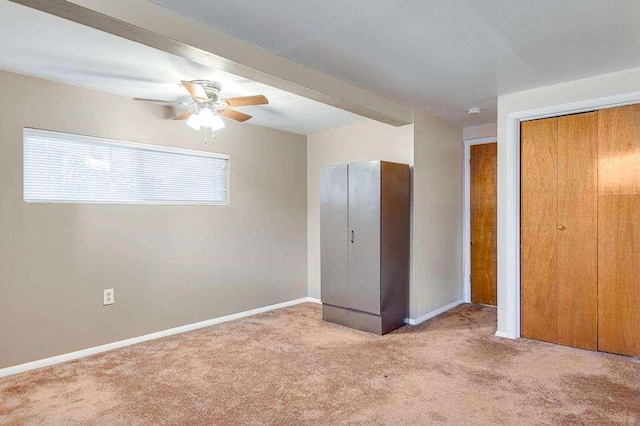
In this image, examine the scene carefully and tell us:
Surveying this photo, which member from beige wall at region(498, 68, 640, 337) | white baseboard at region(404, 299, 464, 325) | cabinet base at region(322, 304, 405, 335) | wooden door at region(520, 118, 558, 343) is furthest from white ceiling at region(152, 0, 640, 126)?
white baseboard at region(404, 299, 464, 325)

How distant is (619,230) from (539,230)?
1.83 feet

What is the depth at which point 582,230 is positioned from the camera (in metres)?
3.15

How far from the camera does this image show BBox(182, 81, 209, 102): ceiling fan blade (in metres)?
2.61

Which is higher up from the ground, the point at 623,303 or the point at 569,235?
the point at 569,235

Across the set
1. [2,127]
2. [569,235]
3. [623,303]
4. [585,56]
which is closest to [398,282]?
[569,235]

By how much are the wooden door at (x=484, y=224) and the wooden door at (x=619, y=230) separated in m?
1.56

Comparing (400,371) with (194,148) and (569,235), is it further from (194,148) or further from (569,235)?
(194,148)

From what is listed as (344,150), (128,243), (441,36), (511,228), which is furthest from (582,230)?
(128,243)

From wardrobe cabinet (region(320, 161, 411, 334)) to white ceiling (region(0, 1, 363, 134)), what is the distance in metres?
0.85

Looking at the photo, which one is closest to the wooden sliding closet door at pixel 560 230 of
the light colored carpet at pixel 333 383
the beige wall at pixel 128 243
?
the light colored carpet at pixel 333 383

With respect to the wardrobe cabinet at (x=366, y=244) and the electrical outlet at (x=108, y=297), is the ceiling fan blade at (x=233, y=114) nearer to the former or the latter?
the wardrobe cabinet at (x=366, y=244)

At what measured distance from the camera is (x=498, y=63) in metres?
2.71

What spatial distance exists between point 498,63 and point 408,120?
1.20 m

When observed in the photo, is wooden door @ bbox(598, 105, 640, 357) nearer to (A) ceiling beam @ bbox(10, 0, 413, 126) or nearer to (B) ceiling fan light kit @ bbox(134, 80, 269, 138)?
(A) ceiling beam @ bbox(10, 0, 413, 126)
